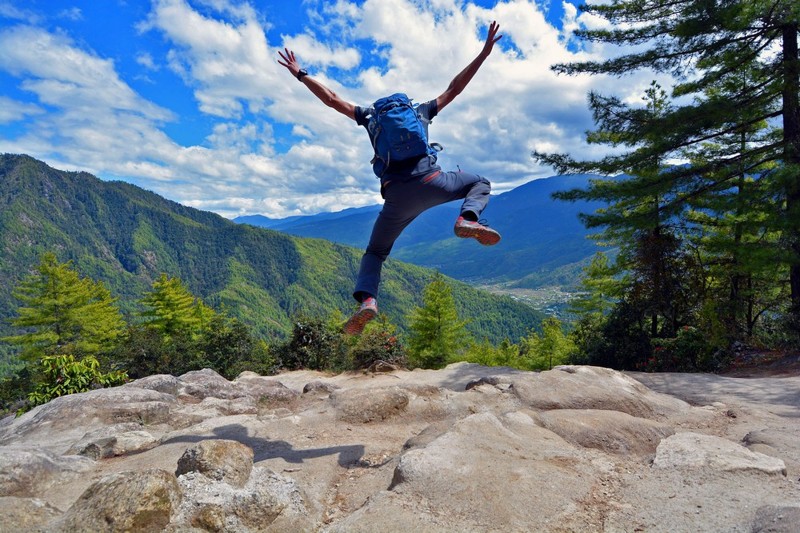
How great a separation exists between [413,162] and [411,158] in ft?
0.16

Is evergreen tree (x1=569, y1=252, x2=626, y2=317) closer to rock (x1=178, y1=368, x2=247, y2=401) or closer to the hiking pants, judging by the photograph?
rock (x1=178, y1=368, x2=247, y2=401)

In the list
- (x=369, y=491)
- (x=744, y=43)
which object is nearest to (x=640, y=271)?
(x=744, y=43)

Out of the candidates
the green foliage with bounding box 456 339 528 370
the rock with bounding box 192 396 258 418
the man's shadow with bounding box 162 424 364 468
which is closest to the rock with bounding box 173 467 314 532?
the man's shadow with bounding box 162 424 364 468

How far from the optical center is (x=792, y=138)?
1142 centimetres

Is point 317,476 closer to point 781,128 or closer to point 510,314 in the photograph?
point 781,128

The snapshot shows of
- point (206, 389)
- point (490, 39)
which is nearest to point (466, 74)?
point (490, 39)

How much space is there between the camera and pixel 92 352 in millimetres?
30016

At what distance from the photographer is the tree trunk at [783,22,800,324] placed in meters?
10.3

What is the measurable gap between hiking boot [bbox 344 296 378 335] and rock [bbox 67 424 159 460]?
3.53 metres

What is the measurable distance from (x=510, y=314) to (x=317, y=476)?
179405 mm

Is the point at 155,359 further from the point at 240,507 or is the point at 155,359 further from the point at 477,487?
the point at 477,487

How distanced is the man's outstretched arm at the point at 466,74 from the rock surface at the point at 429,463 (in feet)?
11.0

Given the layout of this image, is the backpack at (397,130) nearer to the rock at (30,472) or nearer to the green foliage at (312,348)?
the rock at (30,472)

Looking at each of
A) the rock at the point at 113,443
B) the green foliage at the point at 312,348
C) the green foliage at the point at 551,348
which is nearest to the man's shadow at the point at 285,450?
the rock at the point at 113,443
